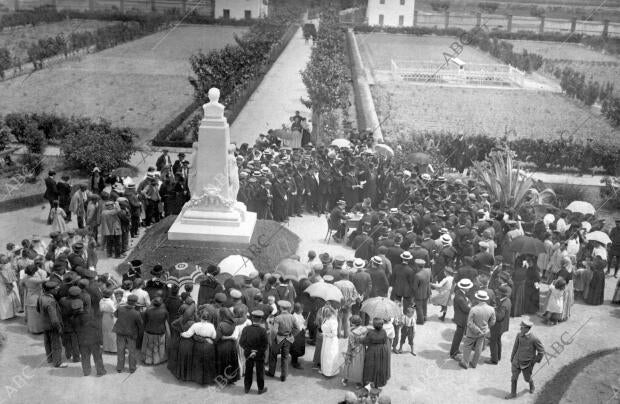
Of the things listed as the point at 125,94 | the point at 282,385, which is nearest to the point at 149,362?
the point at 282,385

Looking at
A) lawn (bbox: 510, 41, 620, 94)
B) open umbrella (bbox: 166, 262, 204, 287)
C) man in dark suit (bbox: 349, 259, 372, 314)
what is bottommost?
open umbrella (bbox: 166, 262, 204, 287)

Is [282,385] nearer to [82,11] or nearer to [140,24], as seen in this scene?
[140,24]

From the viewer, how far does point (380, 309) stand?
10.4 metres

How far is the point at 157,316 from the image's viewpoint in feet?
33.8

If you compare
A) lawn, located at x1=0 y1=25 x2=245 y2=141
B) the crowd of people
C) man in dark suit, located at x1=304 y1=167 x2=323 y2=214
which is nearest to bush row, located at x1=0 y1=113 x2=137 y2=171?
the crowd of people

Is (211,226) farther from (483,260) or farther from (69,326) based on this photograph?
(483,260)

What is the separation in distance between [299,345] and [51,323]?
347 cm

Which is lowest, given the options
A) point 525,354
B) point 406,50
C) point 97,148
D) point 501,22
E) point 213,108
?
point 525,354

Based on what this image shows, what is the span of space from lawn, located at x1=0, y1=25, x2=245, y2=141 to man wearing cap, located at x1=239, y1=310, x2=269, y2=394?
58.8 feet

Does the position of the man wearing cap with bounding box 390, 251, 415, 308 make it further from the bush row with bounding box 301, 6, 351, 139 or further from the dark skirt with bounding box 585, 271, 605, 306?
the bush row with bounding box 301, 6, 351, 139

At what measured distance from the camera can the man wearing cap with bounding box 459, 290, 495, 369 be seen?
1076 centimetres

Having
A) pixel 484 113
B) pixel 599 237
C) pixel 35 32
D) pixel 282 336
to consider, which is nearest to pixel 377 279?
pixel 282 336

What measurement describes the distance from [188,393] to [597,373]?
19.9 feet

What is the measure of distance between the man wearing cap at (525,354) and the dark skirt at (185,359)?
4.41 metres
